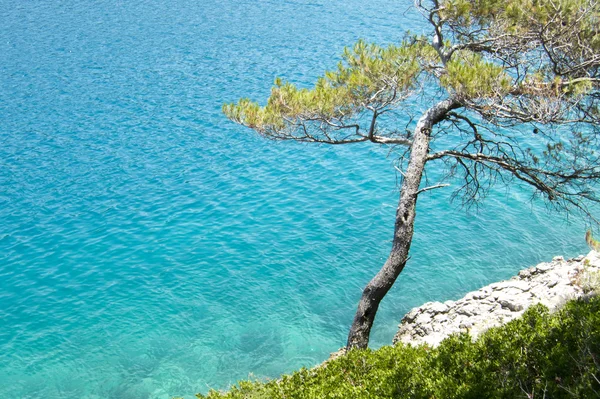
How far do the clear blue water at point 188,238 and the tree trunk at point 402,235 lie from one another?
10.5 ft

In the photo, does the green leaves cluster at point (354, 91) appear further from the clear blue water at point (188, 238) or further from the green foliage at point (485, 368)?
the clear blue water at point (188, 238)

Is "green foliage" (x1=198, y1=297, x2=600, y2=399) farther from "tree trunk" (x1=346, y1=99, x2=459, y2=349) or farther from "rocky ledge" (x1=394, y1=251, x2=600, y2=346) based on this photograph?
"rocky ledge" (x1=394, y1=251, x2=600, y2=346)

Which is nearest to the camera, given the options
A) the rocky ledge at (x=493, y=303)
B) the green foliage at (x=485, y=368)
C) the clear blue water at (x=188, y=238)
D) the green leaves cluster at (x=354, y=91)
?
the green foliage at (x=485, y=368)

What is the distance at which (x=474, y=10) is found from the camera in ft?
35.2

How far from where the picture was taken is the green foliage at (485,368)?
22.9 feet

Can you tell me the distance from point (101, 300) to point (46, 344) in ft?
6.01

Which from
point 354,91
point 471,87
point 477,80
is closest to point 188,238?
point 354,91

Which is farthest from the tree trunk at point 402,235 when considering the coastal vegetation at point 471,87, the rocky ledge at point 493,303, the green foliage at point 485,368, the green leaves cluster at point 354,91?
the rocky ledge at point 493,303

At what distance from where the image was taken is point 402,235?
1016 cm

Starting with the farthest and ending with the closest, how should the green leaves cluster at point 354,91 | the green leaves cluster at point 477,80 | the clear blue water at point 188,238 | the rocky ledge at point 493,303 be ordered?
1. the clear blue water at point 188,238
2. the rocky ledge at point 493,303
3. the green leaves cluster at point 354,91
4. the green leaves cluster at point 477,80

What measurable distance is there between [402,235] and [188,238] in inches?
363

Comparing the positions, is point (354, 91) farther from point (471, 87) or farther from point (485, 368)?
point (485, 368)

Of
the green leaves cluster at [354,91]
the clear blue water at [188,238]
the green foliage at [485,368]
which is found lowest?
the clear blue water at [188,238]

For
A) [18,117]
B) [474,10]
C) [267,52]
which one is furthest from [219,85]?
[474,10]
